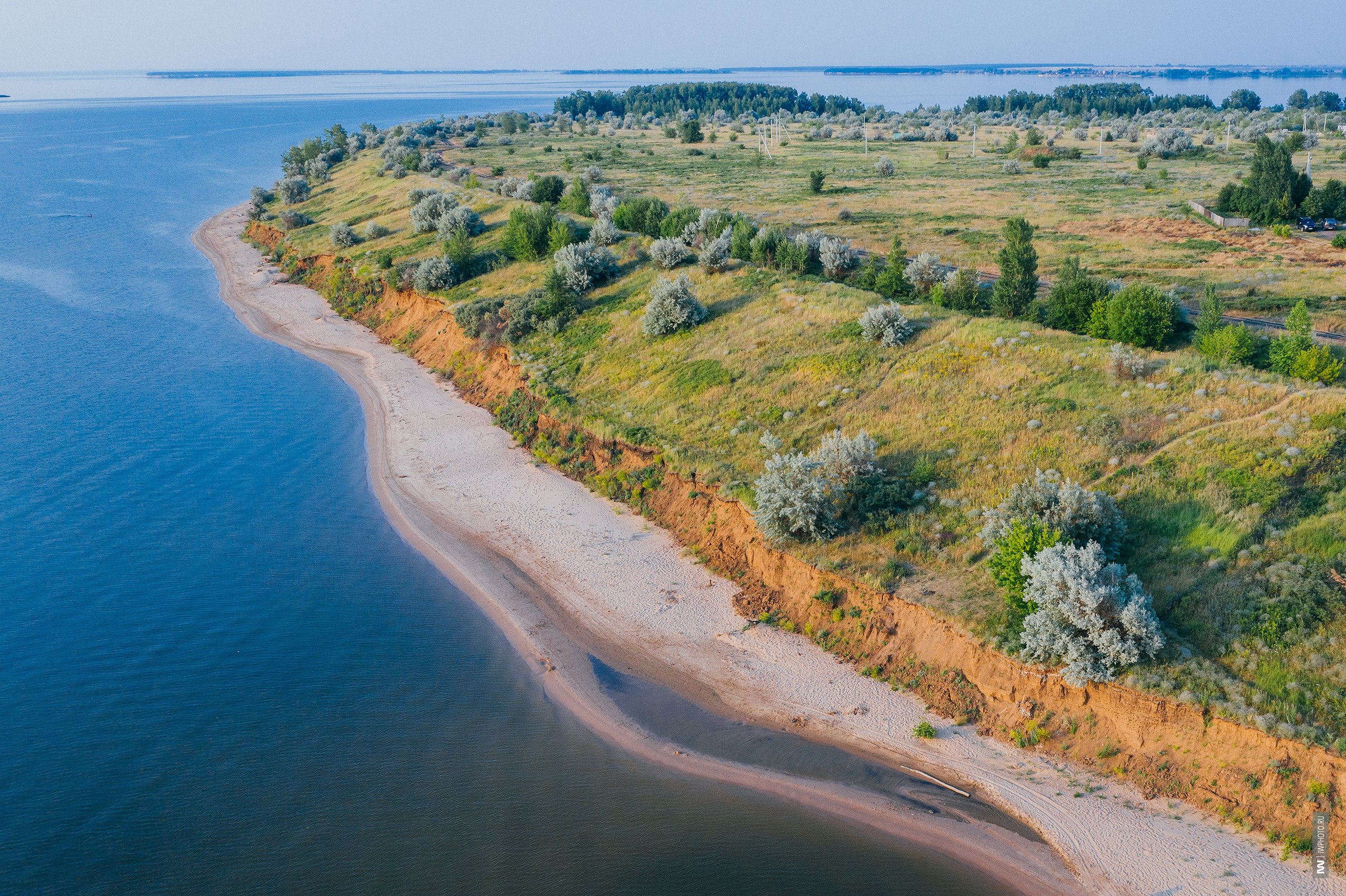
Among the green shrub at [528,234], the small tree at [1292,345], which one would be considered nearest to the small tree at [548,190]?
the green shrub at [528,234]

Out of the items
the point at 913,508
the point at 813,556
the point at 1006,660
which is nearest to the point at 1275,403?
the point at 913,508

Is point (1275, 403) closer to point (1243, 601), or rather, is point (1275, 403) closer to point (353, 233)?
point (1243, 601)

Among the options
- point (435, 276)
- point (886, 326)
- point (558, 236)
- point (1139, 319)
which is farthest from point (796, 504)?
point (435, 276)

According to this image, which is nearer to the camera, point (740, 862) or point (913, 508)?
point (740, 862)

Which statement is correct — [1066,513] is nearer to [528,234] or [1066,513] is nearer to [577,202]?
[528,234]

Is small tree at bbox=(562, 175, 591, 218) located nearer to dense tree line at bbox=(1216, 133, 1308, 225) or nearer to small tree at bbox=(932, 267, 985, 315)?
small tree at bbox=(932, 267, 985, 315)

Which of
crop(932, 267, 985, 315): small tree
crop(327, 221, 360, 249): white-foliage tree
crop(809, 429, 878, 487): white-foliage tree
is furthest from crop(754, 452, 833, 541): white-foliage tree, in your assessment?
crop(327, 221, 360, 249): white-foliage tree
